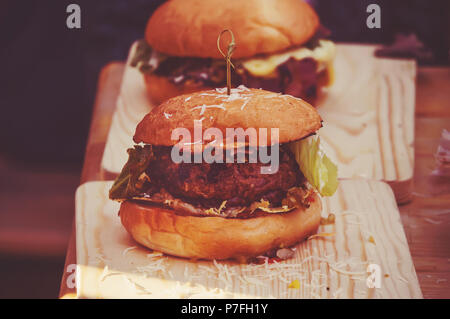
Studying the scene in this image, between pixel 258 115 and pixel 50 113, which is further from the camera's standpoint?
pixel 50 113

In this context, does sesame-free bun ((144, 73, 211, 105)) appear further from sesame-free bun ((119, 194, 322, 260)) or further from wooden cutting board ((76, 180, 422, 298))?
sesame-free bun ((119, 194, 322, 260))

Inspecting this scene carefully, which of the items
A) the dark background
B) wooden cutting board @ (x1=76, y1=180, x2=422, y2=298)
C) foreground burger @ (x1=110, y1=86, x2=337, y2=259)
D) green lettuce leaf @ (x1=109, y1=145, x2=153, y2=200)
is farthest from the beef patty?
the dark background

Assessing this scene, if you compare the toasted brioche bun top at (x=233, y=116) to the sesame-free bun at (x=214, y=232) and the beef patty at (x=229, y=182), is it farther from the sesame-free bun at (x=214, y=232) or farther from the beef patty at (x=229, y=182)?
the sesame-free bun at (x=214, y=232)

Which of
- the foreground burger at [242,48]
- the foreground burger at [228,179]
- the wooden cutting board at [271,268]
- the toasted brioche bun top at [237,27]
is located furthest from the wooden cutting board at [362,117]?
the foreground burger at [228,179]

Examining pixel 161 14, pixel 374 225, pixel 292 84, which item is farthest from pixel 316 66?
pixel 374 225
